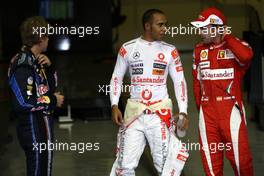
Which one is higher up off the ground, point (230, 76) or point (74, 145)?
point (230, 76)

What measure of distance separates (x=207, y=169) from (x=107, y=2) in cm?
422

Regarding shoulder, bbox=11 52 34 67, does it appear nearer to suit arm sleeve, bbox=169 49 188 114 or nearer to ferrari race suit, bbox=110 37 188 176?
ferrari race suit, bbox=110 37 188 176

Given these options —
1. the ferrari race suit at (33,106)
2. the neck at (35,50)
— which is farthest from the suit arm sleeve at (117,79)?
the neck at (35,50)

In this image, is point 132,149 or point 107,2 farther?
point 107,2

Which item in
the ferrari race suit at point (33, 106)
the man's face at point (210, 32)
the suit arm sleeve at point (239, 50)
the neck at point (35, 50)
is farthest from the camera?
the man's face at point (210, 32)

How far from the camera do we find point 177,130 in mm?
3855

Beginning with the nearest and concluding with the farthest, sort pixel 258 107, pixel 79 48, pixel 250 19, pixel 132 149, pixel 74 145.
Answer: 1. pixel 132 149
2. pixel 74 145
3. pixel 258 107
4. pixel 79 48
5. pixel 250 19

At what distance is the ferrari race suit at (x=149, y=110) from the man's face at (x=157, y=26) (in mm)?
57

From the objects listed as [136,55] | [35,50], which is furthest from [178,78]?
[35,50]

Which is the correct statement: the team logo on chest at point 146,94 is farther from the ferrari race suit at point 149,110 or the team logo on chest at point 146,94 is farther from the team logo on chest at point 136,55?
the team logo on chest at point 136,55

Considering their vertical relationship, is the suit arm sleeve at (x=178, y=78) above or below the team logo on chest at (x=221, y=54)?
below

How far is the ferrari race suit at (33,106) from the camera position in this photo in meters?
3.41

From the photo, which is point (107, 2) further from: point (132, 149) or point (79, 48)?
point (132, 149)

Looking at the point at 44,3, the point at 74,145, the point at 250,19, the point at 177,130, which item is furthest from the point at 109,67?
the point at 177,130
